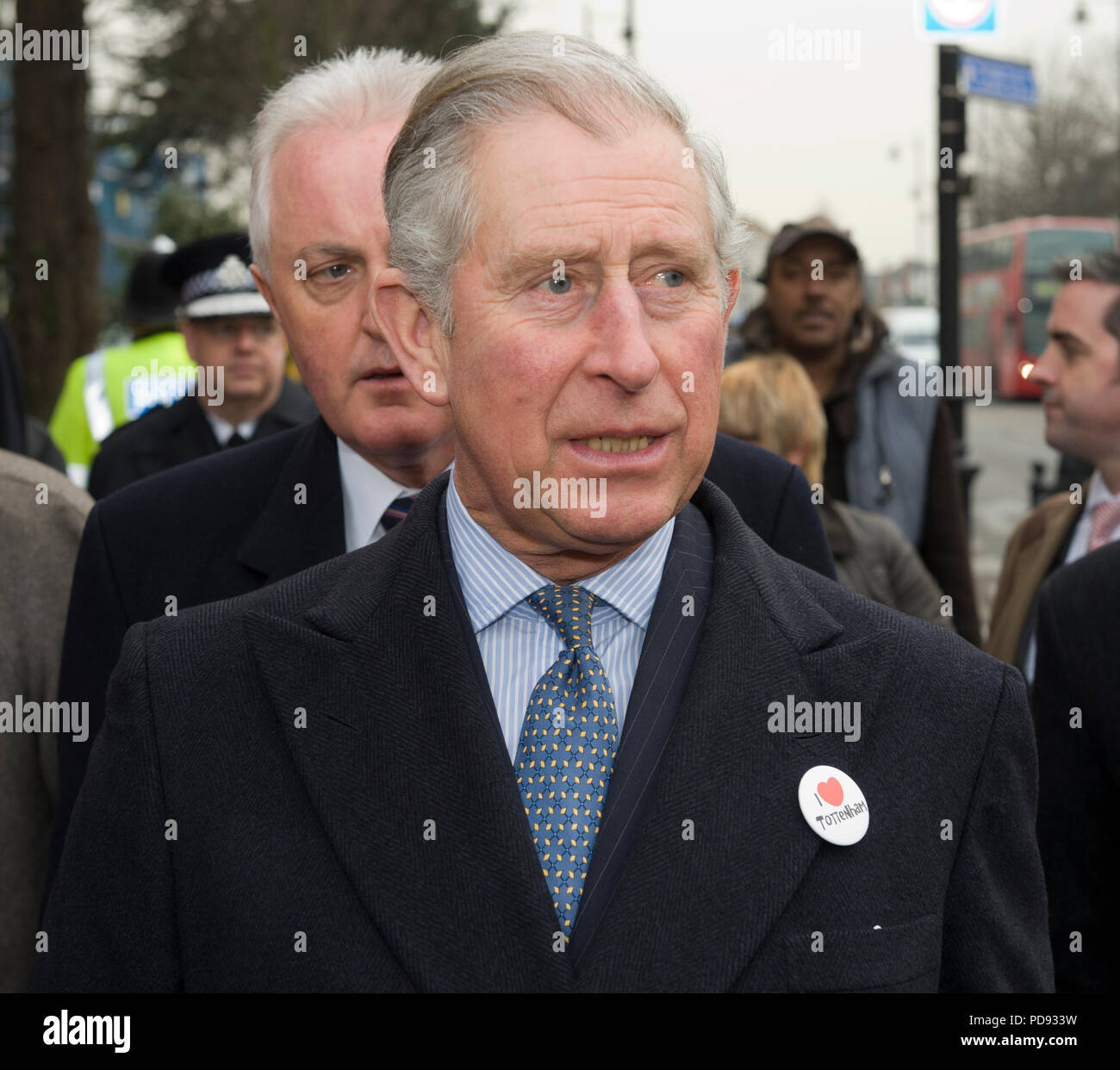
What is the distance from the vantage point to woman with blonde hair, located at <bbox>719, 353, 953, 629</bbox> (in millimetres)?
4691

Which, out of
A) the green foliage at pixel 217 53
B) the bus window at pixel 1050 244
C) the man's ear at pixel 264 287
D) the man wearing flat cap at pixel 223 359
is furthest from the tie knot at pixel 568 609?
the bus window at pixel 1050 244

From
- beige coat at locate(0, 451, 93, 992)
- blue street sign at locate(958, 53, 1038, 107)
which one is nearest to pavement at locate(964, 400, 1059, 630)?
blue street sign at locate(958, 53, 1038, 107)

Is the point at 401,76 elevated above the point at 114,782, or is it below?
above

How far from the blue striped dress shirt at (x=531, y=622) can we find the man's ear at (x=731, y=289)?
319mm

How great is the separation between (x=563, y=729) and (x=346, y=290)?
1100mm

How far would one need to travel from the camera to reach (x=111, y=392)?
7047 millimetres

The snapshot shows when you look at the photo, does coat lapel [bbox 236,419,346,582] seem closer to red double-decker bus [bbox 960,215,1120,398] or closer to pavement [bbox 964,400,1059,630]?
pavement [bbox 964,400,1059,630]

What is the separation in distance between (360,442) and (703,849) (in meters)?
1.11

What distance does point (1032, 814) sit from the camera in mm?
2043

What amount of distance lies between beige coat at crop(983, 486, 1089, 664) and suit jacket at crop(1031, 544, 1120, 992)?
165 cm

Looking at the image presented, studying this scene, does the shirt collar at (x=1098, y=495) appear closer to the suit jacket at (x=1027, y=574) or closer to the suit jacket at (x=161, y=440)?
the suit jacket at (x=1027, y=574)

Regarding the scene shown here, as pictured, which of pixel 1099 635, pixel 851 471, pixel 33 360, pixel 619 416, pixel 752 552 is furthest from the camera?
pixel 33 360

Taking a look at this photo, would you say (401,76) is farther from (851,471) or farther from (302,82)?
(851,471)
